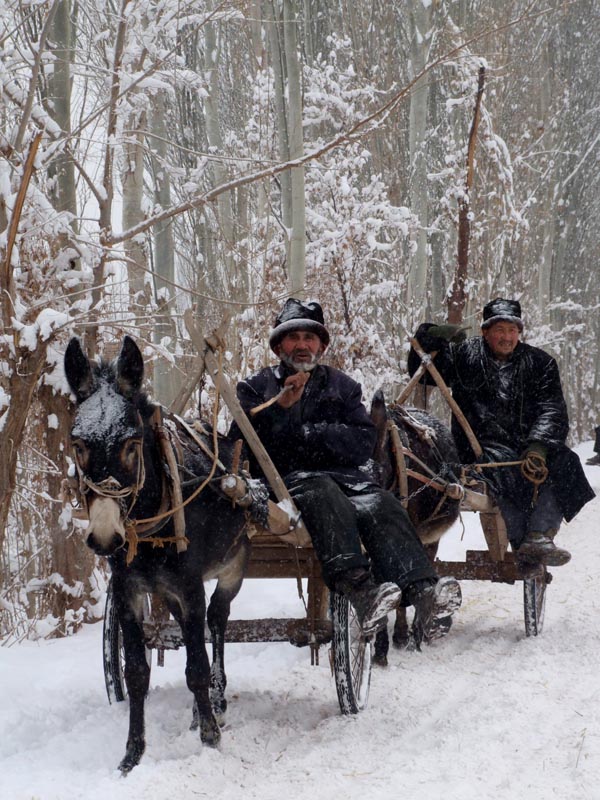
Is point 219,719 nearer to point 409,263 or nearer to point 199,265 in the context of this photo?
point 409,263

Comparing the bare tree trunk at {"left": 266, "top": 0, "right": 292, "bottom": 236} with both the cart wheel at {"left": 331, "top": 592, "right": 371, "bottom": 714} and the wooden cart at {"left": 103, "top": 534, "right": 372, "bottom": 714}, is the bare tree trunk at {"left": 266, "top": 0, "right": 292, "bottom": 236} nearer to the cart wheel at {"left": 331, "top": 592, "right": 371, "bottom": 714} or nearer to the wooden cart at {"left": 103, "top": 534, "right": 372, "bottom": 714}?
the wooden cart at {"left": 103, "top": 534, "right": 372, "bottom": 714}

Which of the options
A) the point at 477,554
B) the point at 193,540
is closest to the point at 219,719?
the point at 193,540

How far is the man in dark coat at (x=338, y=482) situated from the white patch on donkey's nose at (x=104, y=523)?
1.26m

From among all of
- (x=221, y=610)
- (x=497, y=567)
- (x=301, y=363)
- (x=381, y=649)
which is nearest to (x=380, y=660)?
(x=381, y=649)

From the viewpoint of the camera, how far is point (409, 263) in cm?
1383

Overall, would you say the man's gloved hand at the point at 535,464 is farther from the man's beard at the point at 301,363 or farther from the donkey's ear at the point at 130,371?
the donkey's ear at the point at 130,371

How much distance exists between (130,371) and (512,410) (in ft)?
11.7

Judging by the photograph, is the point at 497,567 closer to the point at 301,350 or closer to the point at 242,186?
the point at 301,350

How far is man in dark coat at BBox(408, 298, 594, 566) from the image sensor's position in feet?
19.0

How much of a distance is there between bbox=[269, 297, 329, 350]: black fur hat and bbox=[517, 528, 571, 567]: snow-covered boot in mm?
2018

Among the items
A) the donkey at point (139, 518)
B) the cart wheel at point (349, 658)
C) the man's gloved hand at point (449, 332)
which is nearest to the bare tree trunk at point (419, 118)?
the man's gloved hand at point (449, 332)

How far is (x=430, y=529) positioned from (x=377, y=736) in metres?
2.04

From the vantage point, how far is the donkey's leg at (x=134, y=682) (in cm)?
359

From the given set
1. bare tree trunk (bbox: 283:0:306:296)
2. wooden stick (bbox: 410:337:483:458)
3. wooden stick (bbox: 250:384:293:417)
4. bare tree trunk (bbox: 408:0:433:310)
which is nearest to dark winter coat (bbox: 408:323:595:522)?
wooden stick (bbox: 410:337:483:458)
